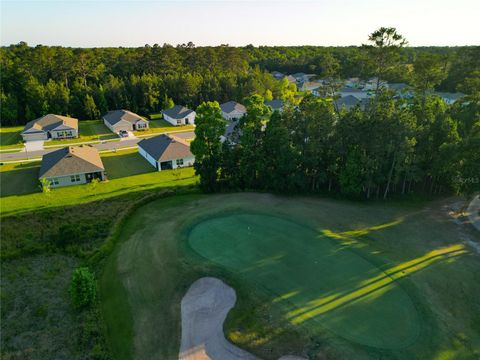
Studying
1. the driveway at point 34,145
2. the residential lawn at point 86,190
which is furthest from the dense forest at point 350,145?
the driveway at point 34,145

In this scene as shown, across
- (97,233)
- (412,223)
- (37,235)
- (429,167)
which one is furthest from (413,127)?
(37,235)

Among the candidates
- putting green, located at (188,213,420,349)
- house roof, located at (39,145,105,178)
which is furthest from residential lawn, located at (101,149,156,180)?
putting green, located at (188,213,420,349)

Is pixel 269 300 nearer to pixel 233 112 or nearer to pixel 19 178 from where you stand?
pixel 19 178

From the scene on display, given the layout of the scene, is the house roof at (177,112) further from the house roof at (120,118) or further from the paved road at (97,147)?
the paved road at (97,147)

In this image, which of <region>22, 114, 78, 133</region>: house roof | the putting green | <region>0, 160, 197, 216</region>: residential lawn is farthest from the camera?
<region>22, 114, 78, 133</region>: house roof

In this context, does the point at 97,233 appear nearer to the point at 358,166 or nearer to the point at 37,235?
the point at 37,235

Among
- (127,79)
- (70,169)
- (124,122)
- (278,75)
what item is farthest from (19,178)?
(278,75)

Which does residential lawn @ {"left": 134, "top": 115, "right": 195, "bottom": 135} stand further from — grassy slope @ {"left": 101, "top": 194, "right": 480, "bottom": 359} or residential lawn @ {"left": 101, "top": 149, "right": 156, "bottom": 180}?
grassy slope @ {"left": 101, "top": 194, "right": 480, "bottom": 359}
